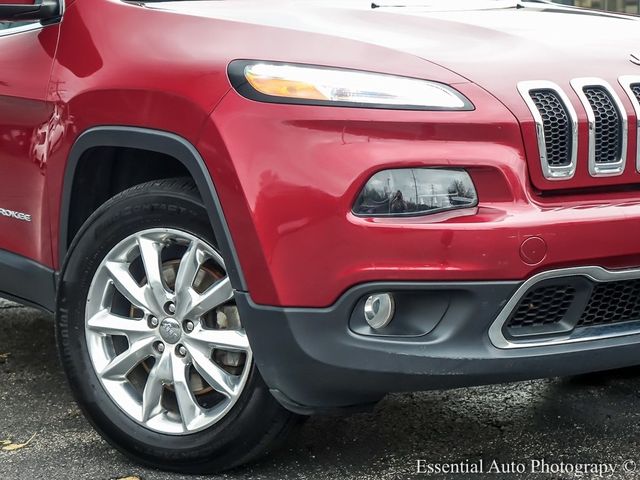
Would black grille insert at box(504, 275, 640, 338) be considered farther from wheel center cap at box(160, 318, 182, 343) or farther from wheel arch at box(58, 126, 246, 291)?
wheel center cap at box(160, 318, 182, 343)

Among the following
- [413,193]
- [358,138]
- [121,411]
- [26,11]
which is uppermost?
[26,11]

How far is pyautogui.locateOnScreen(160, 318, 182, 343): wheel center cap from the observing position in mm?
3076

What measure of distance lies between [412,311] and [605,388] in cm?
Answer: 157

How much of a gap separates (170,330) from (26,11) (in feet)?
3.64

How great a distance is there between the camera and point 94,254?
10.5 ft

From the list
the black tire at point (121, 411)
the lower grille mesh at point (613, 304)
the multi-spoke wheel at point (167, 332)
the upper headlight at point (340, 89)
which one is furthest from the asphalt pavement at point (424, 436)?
the upper headlight at point (340, 89)

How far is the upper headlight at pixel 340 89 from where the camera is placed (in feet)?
8.81

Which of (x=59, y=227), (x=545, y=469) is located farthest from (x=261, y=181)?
(x=545, y=469)

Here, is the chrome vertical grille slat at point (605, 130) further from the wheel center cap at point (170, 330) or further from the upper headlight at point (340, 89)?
the wheel center cap at point (170, 330)

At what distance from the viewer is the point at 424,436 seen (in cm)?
349

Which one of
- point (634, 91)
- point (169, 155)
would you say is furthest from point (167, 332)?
point (634, 91)

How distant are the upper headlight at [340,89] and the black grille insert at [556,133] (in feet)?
0.64

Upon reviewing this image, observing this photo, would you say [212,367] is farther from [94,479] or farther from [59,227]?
[59,227]

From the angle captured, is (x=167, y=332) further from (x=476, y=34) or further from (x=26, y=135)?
(x=476, y=34)
